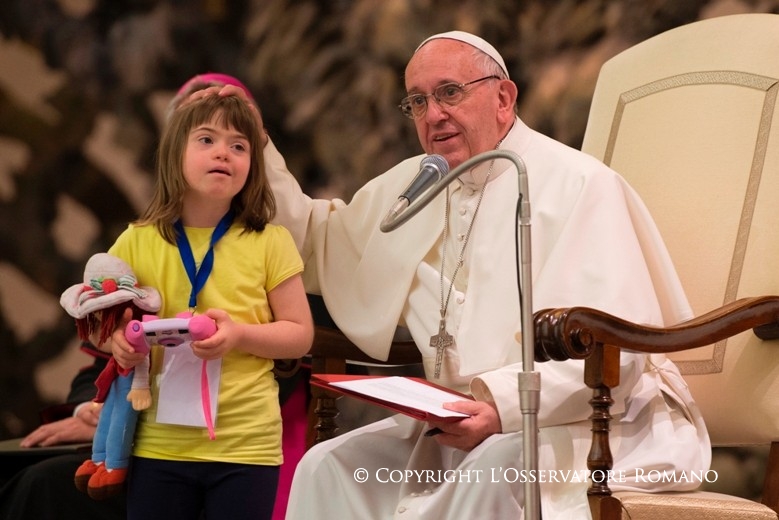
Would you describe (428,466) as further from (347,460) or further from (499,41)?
(499,41)

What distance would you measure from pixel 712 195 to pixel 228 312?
151cm

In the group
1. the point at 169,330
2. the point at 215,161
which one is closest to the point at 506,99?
the point at 215,161

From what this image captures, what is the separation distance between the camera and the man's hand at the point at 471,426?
2.94m

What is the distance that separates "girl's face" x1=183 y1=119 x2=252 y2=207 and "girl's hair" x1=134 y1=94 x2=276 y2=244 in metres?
0.02

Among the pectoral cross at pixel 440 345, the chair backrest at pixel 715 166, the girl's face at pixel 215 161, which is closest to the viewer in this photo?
the girl's face at pixel 215 161

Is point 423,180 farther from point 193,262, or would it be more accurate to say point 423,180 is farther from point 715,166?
point 715,166

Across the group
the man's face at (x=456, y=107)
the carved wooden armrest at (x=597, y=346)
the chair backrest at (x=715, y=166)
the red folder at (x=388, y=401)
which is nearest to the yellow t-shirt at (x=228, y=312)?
the red folder at (x=388, y=401)

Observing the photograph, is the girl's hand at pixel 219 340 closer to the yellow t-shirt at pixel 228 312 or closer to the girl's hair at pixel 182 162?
the yellow t-shirt at pixel 228 312

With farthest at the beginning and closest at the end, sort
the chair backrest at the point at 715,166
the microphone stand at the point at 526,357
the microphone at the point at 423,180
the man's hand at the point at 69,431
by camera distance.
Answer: the man's hand at the point at 69,431
the chair backrest at the point at 715,166
the microphone at the point at 423,180
the microphone stand at the point at 526,357

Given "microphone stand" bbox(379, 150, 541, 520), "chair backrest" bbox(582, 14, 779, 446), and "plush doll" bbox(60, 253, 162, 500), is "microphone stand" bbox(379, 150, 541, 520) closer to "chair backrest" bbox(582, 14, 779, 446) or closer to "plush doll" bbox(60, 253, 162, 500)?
"plush doll" bbox(60, 253, 162, 500)

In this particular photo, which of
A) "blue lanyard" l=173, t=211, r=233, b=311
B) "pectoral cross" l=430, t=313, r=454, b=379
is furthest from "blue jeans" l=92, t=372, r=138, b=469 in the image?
"pectoral cross" l=430, t=313, r=454, b=379

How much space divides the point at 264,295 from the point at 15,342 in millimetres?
2667

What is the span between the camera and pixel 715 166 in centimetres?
356

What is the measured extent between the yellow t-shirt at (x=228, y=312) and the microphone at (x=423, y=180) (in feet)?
2.34
